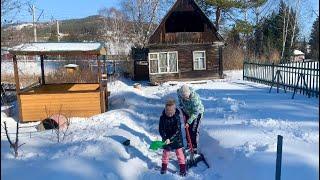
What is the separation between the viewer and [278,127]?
834cm

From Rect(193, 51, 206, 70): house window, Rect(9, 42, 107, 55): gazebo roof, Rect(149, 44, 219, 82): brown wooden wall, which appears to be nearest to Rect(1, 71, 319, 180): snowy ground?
Rect(9, 42, 107, 55): gazebo roof

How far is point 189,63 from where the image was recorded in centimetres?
2859

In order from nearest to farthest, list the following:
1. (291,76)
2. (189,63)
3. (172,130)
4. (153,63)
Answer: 1. (172,130)
2. (291,76)
3. (153,63)
4. (189,63)

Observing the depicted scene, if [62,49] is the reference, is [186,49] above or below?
above

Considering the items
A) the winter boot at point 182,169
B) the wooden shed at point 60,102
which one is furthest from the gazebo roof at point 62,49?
the winter boot at point 182,169

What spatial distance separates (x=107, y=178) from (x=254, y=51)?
41.1 metres

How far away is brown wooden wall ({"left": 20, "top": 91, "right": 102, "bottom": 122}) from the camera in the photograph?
14234mm

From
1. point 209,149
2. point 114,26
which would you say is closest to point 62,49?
point 209,149

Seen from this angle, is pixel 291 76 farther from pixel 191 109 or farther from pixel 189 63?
pixel 189 63

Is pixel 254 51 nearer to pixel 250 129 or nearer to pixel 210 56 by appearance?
pixel 210 56

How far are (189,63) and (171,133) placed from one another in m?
21.4

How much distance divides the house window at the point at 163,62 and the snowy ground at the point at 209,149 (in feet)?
53.0

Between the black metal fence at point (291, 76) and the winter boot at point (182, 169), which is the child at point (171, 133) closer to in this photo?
the winter boot at point (182, 169)

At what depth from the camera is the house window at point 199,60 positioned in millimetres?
28625
